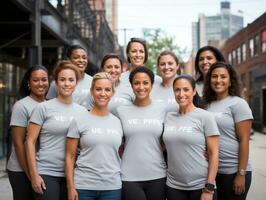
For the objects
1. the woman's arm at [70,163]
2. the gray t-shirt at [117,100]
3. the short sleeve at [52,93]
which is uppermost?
the short sleeve at [52,93]

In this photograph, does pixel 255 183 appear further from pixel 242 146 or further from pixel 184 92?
pixel 184 92

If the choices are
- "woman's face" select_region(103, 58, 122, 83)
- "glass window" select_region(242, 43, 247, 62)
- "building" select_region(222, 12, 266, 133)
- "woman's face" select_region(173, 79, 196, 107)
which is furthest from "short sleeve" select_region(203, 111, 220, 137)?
"glass window" select_region(242, 43, 247, 62)

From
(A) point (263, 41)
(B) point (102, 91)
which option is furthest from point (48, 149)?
(A) point (263, 41)

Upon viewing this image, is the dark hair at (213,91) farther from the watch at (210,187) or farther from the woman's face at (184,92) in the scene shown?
the watch at (210,187)

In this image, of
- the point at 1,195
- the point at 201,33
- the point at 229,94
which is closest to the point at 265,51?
the point at 1,195

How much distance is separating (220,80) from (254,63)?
3717cm

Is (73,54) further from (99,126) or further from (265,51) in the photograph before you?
(265,51)

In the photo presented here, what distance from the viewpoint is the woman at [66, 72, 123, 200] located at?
13.0 ft

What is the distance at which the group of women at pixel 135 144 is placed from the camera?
400cm

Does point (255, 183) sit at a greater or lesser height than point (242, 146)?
lesser

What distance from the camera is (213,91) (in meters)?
4.55

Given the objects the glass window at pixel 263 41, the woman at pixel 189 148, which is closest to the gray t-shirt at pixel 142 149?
the woman at pixel 189 148

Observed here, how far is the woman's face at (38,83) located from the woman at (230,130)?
67.5 inches

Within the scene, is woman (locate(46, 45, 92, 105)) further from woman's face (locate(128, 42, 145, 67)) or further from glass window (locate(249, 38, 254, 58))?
glass window (locate(249, 38, 254, 58))
